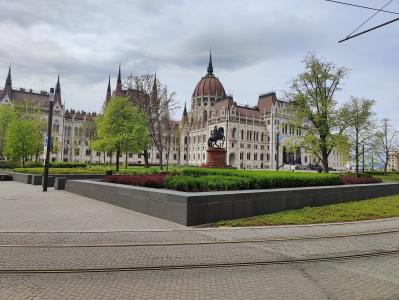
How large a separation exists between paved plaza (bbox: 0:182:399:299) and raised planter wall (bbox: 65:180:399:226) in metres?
0.67

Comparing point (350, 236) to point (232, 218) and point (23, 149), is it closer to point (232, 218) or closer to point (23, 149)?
point (232, 218)

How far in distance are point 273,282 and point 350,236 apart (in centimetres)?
510

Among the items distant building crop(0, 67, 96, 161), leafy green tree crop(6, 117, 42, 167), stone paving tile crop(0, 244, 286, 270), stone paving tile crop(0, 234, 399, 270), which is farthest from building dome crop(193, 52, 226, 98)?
stone paving tile crop(0, 244, 286, 270)

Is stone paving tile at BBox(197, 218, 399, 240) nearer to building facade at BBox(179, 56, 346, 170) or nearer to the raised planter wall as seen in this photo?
the raised planter wall

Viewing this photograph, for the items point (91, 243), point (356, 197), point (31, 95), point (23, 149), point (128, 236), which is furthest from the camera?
point (31, 95)

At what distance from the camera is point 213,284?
550 centimetres

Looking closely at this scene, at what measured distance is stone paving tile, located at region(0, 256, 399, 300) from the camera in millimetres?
4992

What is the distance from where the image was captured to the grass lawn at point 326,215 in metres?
11.2

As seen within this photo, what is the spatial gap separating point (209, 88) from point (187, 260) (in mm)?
132490

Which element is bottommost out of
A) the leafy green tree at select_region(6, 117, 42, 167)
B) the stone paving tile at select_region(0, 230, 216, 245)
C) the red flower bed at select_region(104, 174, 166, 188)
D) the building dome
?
the stone paving tile at select_region(0, 230, 216, 245)

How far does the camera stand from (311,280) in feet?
19.2

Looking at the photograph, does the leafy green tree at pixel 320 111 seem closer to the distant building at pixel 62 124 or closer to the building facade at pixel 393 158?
the building facade at pixel 393 158

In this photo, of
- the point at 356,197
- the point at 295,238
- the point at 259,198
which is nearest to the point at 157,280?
the point at 295,238

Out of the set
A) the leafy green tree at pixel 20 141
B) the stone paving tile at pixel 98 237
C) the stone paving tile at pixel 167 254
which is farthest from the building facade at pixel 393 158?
the stone paving tile at pixel 98 237
